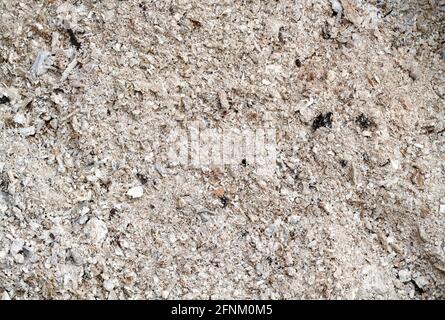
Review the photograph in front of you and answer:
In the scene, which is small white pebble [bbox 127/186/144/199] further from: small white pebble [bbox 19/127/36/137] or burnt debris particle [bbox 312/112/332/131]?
burnt debris particle [bbox 312/112/332/131]

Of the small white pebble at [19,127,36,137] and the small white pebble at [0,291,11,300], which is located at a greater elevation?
the small white pebble at [19,127,36,137]

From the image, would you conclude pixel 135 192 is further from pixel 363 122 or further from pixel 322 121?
pixel 363 122

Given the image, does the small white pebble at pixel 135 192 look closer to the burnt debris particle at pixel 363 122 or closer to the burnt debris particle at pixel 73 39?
the burnt debris particle at pixel 73 39

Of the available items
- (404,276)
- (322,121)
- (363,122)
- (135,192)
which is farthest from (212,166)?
(404,276)

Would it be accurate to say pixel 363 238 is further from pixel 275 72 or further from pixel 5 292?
pixel 5 292

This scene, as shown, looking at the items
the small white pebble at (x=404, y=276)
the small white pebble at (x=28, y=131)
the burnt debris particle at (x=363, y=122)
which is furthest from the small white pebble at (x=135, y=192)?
the small white pebble at (x=404, y=276)

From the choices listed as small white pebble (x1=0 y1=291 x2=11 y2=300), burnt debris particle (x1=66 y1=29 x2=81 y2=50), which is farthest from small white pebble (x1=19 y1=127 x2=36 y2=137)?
small white pebble (x1=0 y1=291 x2=11 y2=300)

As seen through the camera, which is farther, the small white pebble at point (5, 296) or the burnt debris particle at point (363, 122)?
the burnt debris particle at point (363, 122)
